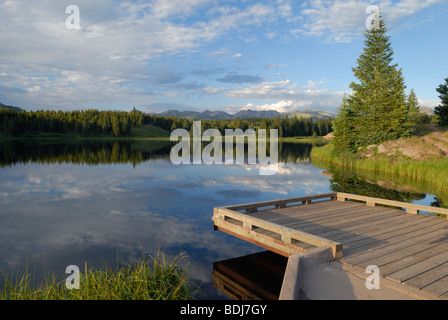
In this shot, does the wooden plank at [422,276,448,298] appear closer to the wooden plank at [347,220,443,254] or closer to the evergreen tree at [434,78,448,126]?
the wooden plank at [347,220,443,254]

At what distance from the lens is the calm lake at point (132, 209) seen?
29.2 ft

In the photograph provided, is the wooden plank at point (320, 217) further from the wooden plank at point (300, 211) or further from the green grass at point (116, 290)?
the green grass at point (116, 290)

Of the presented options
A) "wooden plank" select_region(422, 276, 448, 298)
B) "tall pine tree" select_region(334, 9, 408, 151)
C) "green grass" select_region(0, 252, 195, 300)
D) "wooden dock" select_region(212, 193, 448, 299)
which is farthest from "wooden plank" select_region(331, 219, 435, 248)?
"tall pine tree" select_region(334, 9, 408, 151)

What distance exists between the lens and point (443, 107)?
122 ft

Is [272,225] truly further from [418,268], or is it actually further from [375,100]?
[375,100]

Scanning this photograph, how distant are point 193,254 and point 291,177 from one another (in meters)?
18.6

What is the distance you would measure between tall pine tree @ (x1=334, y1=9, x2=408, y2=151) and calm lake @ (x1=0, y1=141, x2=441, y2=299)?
492 inches

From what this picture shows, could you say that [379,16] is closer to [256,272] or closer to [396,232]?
[396,232]

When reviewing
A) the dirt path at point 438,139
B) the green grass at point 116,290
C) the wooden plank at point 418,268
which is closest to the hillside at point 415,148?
the dirt path at point 438,139

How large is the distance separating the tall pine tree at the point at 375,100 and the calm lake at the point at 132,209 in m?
12.5

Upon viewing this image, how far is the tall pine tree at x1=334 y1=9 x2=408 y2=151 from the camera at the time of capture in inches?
1427

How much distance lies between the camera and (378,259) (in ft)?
21.4
